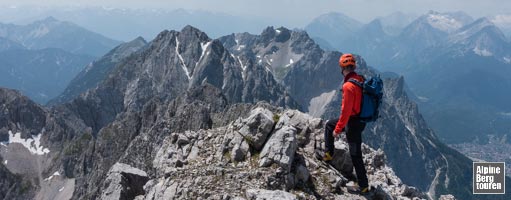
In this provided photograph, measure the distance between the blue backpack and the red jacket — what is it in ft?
0.69

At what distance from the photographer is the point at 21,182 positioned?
502 ft

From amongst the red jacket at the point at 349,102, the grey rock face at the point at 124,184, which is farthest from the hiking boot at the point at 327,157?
the grey rock face at the point at 124,184

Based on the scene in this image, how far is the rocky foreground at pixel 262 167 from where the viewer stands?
19.7 metres

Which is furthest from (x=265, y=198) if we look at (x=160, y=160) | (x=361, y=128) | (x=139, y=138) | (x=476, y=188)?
(x=139, y=138)

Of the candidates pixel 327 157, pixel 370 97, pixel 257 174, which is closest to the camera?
pixel 370 97

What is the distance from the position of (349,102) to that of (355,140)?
2.19m

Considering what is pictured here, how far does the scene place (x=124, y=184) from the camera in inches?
1065

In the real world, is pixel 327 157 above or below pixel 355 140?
below

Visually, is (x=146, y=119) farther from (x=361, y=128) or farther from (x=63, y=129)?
(x=361, y=128)

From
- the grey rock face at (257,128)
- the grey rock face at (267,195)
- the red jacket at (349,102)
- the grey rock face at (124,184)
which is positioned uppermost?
the red jacket at (349,102)

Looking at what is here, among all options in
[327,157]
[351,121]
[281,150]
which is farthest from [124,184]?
[351,121]

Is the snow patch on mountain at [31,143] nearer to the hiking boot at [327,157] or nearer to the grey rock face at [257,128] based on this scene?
the grey rock face at [257,128]

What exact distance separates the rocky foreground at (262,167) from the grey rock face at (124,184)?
416 millimetres

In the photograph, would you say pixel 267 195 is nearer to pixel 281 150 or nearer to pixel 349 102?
pixel 281 150
